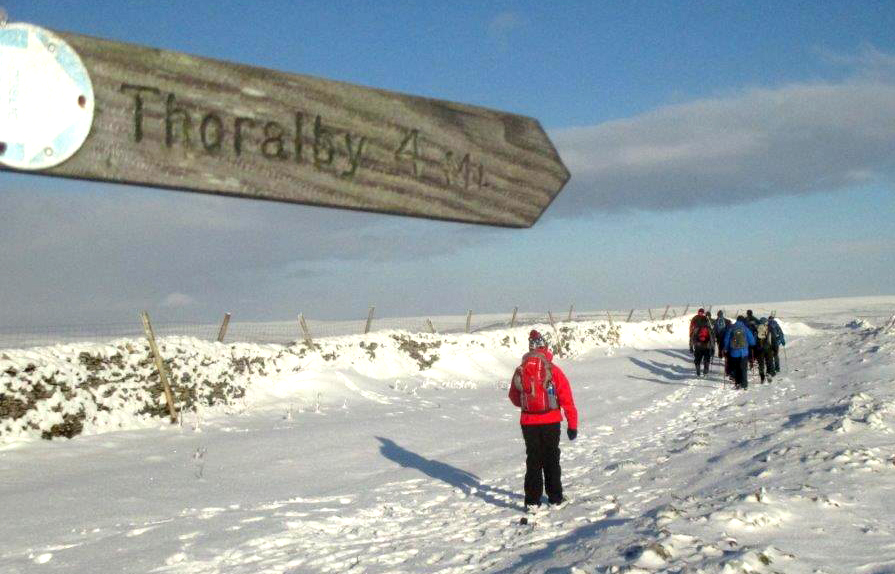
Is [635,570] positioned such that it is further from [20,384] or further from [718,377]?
[718,377]

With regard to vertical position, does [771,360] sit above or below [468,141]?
below

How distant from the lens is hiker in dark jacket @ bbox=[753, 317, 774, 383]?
20.7 meters

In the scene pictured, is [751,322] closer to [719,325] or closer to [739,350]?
[739,350]

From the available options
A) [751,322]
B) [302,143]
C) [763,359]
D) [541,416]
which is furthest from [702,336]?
[302,143]

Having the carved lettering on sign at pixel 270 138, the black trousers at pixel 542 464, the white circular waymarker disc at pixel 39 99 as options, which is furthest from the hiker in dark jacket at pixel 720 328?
the white circular waymarker disc at pixel 39 99

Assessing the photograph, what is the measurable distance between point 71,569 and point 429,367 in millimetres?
15821

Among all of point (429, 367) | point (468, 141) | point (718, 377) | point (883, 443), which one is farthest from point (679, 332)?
point (468, 141)

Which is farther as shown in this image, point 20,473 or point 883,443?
point 20,473

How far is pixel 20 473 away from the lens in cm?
1020

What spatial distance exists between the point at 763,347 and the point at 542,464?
1439 cm

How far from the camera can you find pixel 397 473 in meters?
10.8

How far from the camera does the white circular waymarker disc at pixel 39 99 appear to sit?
1227 mm

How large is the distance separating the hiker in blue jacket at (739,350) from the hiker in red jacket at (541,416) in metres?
12.2

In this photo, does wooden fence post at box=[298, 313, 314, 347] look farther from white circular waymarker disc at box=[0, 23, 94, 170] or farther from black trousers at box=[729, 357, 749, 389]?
white circular waymarker disc at box=[0, 23, 94, 170]
